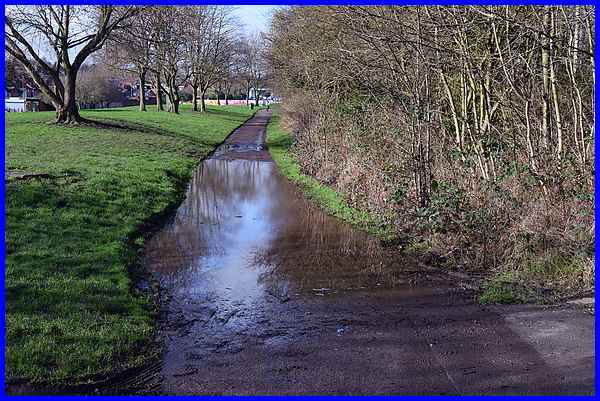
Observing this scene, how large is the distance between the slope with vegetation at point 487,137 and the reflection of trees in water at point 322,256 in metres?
0.79

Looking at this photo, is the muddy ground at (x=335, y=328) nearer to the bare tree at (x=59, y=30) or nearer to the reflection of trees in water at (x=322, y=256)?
the reflection of trees in water at (x=322, y=256)

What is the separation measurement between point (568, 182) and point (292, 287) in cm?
402

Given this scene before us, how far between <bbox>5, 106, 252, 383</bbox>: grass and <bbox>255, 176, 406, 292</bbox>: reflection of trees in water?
2.10 meters

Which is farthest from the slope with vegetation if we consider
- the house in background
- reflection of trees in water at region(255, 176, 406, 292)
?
the house in background

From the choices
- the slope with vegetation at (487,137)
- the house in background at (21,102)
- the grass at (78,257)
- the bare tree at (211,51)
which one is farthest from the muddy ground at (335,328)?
the house in background at (21,102)

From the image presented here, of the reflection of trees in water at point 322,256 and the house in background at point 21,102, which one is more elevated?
the house in background at point 21,102

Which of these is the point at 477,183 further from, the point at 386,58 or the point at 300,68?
the point at 300,68

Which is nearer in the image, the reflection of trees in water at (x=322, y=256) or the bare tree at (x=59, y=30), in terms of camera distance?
the reflection of trees in water at (x=322, y=256)

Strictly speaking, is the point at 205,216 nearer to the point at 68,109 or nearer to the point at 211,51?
the point at 68,109

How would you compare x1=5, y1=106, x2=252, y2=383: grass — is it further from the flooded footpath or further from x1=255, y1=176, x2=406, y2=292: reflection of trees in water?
x1=255, y1=176, x2=406, y2=292: reflection of trees in water

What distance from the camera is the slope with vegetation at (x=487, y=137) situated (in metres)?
8.34

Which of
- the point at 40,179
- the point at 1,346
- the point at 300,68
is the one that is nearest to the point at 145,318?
the point at 1,346

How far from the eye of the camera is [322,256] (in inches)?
399

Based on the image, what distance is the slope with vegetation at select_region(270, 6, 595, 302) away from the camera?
834 centimetres
